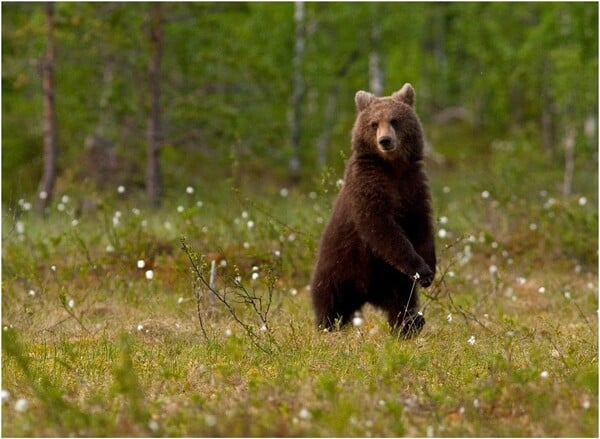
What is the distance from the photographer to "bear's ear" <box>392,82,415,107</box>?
26.1ft

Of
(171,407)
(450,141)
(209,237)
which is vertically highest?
(171,407)

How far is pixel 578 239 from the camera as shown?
40.3 feet

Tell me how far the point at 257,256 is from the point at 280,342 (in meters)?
2.89

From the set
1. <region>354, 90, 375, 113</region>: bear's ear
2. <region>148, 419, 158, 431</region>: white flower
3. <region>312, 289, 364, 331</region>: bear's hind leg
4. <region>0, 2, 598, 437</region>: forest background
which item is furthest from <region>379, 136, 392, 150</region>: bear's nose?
<region>148, 419, 158, 431</region>: white flower

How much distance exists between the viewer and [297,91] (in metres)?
25.2

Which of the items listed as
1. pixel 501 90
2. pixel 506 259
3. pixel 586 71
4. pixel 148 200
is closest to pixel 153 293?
pixel 506 259

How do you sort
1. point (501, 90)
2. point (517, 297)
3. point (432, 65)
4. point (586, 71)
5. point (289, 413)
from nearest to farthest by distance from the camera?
point (289, 413), point (517, 297), point (586, 71), point (501, 90), point (432, 65)

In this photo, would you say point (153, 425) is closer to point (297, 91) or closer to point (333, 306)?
point (333, 306)

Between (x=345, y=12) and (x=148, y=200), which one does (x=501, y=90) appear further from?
(x=148, y=200)

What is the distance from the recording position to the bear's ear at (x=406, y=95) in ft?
26.1

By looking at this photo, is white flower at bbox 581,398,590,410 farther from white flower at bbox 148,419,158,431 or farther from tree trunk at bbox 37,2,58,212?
tree trunk at bbox 37,2,58,212

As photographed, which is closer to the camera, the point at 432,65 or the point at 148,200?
the point at 148,200

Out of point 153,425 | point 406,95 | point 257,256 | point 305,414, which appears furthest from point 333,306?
point 153,425

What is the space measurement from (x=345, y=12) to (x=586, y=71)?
705cm
